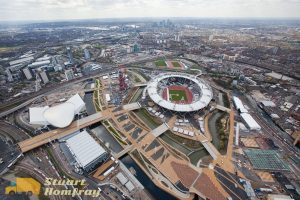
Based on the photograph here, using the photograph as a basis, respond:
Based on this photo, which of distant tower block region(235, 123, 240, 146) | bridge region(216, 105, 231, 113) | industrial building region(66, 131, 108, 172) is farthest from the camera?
bridge region(216, 105, 231, 113)

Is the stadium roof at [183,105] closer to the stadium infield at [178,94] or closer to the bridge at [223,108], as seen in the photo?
the bridge at [223,108]

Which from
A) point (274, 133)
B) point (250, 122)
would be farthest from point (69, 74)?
point (274, 133)

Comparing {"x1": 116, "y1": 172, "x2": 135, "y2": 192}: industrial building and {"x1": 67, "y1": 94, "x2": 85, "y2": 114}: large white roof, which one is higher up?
{"x1": 67, "y1": 94, "x2": 85, "y2": 114}: large white roof

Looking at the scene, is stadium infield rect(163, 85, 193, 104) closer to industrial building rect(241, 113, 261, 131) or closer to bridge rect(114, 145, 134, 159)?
industrial building rect(241, 113, 261, 131)

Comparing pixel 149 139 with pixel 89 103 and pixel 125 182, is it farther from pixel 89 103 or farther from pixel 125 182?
pixel 89 103

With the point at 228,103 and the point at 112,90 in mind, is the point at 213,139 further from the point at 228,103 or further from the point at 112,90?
the point at 112,90

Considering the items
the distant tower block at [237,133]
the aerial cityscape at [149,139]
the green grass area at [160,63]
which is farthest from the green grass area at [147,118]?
the green grass area at [160,63]

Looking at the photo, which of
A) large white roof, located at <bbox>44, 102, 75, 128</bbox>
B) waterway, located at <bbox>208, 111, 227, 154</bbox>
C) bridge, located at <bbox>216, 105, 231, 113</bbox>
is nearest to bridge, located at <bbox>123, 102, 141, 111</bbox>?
large white roof, located at <bbox>44, 102, 75, 128</bbox>

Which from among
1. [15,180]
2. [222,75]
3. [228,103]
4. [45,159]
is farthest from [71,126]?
[222,75]
